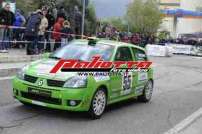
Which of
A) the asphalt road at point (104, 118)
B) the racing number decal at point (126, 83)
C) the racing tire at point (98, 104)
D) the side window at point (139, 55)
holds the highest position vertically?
the side window at point (139, 55)

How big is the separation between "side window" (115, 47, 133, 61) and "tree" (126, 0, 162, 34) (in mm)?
64128

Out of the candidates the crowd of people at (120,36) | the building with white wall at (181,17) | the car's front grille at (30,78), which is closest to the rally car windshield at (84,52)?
the car's front grille at (30,78)

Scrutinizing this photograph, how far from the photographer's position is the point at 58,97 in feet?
29.7

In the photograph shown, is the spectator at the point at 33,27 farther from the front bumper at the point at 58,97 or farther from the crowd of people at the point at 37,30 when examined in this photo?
the front bumper at the point at 58,97

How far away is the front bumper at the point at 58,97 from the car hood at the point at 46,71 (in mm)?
221

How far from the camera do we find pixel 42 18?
736 inches

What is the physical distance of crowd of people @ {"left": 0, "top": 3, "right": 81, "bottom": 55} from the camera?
17.7 m

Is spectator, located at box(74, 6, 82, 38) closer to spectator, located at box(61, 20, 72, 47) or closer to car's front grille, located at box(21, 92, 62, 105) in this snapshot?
spectator, located at box(61, 20, 72, 47)

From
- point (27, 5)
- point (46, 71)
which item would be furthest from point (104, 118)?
point (27, 5)

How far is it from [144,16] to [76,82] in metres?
71.2

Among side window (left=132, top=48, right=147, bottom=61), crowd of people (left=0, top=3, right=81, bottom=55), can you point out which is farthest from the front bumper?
crowd of people (left=0, top=3, right=81, bottom=55)

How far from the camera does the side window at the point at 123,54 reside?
10.9 metres

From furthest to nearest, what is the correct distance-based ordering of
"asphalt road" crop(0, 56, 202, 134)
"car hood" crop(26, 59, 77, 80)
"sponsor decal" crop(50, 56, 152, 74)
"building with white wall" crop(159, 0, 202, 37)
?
"building with white wall" crop(159, 0, 202, 37) → "sponsor decal" crop(50, 56, 152, 74) → "car hood" crop(26, 59, 77, 80) → "asphalt road" crop(0, 56, 202, 134)

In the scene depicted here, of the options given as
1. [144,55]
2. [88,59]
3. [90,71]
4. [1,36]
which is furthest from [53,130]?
[1,36]
